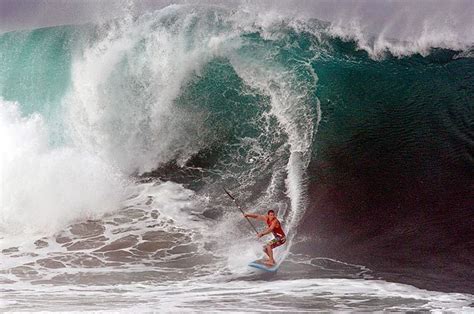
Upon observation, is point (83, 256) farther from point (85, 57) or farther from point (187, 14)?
point (187, 14)

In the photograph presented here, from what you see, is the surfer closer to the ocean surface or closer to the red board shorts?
the red board shorts

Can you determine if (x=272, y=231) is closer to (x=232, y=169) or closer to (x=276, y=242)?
(x=276, y=242)

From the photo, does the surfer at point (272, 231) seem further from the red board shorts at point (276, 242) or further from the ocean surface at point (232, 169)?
the ocean surface at point (232, 169)

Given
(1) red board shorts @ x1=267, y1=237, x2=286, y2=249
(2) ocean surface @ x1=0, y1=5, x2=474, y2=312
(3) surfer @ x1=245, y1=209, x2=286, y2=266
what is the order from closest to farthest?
(2) ocean surface @ x1=0, y1=5, x2=474, y2=312, (3) surfer @ x1=245, y1=209, x2=286, y2=266, (1) red board shorts @ x1=267, y1=237, x2=286, y2=249

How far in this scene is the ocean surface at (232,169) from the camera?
25.1 ft

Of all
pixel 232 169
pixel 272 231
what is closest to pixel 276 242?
pixel 272 231

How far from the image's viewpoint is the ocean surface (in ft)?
25.1

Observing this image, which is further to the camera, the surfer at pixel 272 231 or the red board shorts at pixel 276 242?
the red board shorts at pixel 276 242

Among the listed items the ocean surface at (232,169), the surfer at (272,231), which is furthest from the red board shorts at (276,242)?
the ocean surface at (232,169)

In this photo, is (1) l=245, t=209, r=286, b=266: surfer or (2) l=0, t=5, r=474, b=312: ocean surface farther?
(1) l=245, t=209, r=286, b=266: surfer

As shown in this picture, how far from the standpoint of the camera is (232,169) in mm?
11945

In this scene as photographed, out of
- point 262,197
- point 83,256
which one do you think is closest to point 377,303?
point 262,197

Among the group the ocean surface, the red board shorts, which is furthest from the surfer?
the ocean surface

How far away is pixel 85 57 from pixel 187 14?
4110mm
